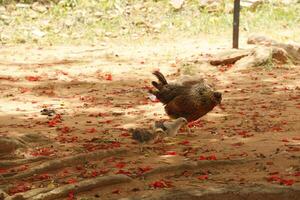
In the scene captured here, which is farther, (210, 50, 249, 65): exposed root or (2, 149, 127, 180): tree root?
(210, 50, 249, 65): exposed root

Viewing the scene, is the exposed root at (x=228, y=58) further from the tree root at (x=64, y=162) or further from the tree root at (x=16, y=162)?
the tree root at (x=16, y=162)

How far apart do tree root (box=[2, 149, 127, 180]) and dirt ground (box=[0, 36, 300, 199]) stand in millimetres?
47

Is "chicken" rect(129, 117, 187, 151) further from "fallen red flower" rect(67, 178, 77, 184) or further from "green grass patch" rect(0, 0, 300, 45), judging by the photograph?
"green grass patch" rect(0, 0, 300, 45)

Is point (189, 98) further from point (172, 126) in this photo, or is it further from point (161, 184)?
point (161, 184)

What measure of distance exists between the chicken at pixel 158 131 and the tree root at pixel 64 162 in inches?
28.9

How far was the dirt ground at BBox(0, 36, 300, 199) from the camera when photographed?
5898 millimetres

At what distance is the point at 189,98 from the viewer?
27.3 feet

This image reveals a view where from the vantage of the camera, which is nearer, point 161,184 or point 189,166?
point 161,184

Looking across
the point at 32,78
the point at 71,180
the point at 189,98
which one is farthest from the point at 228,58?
the point at 71,180

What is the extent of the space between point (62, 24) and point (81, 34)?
1110 millimetres

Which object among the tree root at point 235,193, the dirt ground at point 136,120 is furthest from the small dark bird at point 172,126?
the tree root at point 235,193

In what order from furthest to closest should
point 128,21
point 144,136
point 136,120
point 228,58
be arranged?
point 128,21 → point 228,58 → point 136,120 → point 144,136

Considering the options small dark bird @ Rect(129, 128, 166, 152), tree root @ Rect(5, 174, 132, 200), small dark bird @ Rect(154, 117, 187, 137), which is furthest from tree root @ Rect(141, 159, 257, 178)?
small dark bird @ Rect(154, 117, 187, 137)

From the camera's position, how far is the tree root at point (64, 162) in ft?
19.8
